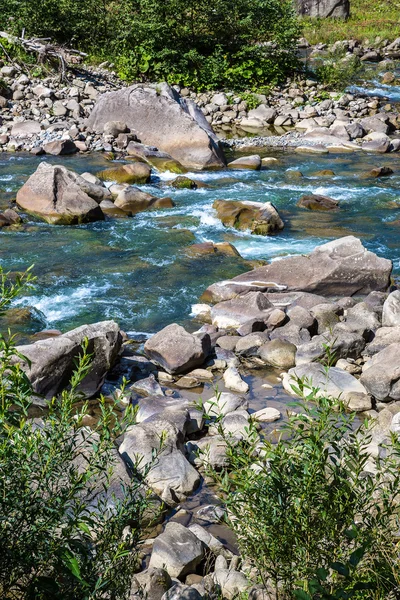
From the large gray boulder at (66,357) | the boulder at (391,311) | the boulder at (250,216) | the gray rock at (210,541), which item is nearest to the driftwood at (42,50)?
the boulder at (250,216)

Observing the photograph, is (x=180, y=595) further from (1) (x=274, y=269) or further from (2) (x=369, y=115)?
(2) (x=369, y=115)

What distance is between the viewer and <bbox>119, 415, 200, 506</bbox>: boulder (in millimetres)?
5320

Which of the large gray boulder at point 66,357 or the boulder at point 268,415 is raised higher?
the large gray boulder at point 66,357

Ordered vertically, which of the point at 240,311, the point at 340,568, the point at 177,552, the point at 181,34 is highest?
the point at 181,34

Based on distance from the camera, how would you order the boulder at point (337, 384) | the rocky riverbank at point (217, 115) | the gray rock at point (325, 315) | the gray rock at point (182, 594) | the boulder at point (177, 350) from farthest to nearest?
the rocky riverbank at point (217, 115), the gray rock at point (325, 315), the boulder at point (177, 350), the boulder at point (337, 384), the gray rock at point (182, 594)

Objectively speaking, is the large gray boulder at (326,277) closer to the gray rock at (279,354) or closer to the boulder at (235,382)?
the gray rock at (279,354)

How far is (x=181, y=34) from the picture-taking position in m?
23.8

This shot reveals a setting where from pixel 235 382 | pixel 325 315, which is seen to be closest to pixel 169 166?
pixel 325 315

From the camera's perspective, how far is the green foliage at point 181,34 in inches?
906

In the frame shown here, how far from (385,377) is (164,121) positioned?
11.9 meters

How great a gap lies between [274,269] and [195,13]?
17616 mm

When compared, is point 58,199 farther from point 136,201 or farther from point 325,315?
point 325,315

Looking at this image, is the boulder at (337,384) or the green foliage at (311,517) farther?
the boulder at (337,384)

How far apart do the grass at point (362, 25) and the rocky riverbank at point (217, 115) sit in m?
12.6
